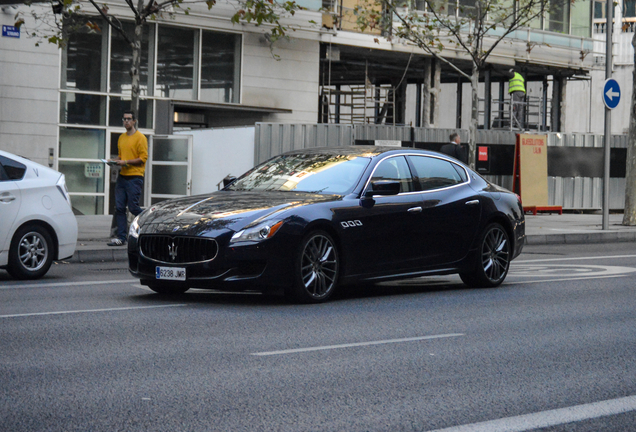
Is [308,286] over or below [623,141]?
below

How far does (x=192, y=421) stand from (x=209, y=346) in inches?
82.7

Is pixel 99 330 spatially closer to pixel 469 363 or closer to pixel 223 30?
pixel 469 363

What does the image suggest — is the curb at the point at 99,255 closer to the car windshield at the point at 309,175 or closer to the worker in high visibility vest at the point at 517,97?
the car windshield at the point at 309,175

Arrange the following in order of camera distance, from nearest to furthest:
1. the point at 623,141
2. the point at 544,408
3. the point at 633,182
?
the point at 544,408 < the point at 633,182 < the point at 623,141

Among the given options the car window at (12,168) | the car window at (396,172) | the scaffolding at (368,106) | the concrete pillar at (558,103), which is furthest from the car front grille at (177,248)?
the concrete pillar at (558,103)

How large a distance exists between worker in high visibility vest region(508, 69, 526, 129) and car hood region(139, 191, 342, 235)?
89.5ft

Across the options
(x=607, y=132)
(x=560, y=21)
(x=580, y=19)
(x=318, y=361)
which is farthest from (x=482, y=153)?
(x=318, y=361)

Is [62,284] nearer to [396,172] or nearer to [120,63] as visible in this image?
[396,172]

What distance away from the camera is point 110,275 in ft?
39.9

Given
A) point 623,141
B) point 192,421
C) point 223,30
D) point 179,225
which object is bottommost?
point 192,421

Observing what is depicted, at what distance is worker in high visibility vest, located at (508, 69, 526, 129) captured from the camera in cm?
3603

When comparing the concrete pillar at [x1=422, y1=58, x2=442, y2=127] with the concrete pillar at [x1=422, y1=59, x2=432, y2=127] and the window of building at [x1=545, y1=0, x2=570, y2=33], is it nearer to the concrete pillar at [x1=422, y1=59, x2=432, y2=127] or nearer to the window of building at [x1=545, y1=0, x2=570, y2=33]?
the concrete pillar at [x1=422, y1=59, x2=432, y2=127]

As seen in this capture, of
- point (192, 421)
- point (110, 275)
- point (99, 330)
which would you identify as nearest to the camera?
point (192, 421)

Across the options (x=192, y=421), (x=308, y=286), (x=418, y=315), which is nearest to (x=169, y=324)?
(x=308, y=286)
